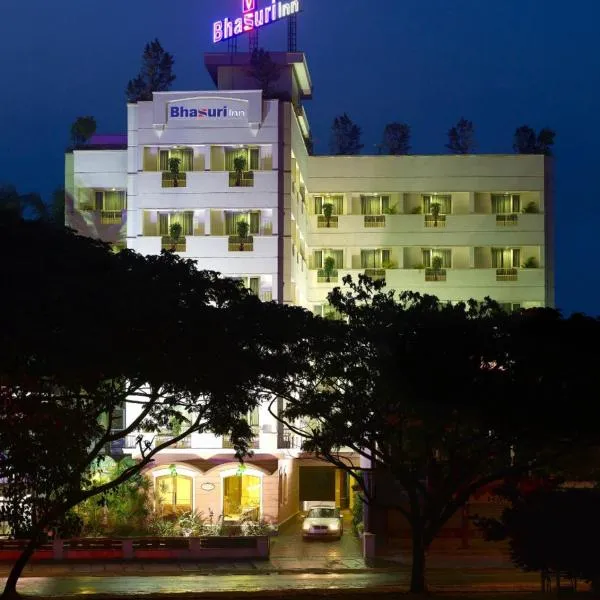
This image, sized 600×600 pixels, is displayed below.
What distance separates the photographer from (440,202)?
7238cm

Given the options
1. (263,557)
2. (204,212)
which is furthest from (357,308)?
(204,212)

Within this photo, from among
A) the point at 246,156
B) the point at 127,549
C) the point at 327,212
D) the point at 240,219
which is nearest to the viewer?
the point at 127,549

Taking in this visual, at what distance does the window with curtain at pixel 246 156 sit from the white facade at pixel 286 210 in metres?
0.06

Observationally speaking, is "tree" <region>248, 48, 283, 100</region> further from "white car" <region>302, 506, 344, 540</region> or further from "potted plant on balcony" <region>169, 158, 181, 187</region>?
"white car" <region>302, 506, 344, 540</region>

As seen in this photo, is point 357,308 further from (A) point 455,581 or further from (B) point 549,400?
(A) point 455,581

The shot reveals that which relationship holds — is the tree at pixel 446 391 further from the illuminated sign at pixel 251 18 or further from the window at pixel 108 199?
the illuminated sign at pixel 251 18

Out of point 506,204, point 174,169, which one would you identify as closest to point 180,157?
point 174,169

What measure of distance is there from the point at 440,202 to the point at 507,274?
595 centimetres

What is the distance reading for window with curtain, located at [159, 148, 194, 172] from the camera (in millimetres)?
62812

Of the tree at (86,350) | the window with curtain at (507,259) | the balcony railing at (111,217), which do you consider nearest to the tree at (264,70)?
the balcony railing at (111,217)

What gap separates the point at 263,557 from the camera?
4972 cm

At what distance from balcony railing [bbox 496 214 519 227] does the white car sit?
2295 cm

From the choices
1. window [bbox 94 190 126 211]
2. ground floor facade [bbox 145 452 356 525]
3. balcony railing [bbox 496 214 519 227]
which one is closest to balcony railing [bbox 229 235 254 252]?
window [bbox 94 190 126 211]

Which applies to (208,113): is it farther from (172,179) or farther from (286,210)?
(286,210)
